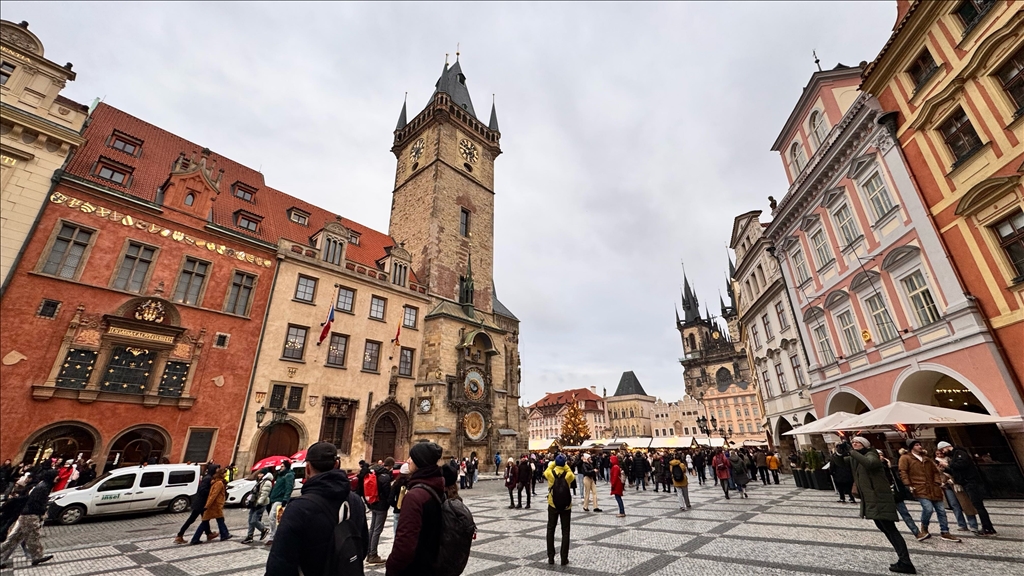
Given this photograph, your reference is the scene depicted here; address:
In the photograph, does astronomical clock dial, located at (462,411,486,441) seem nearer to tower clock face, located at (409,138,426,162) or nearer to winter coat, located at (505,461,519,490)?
winter coat, located at (505,461,519,490)

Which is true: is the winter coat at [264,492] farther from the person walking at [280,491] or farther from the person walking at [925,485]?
the person walking at [925,485]

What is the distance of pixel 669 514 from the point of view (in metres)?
11.4

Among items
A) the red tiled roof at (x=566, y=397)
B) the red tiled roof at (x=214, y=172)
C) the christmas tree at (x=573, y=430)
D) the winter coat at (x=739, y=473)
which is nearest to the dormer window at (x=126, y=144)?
the red tiled roof at (x=214, y=172)

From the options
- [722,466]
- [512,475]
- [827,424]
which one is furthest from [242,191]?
[827,424]

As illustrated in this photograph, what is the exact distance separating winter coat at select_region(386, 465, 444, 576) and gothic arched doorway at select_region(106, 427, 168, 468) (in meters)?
18.4

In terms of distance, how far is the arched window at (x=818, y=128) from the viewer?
17.7m

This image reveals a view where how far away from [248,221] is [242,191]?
344 centimetres

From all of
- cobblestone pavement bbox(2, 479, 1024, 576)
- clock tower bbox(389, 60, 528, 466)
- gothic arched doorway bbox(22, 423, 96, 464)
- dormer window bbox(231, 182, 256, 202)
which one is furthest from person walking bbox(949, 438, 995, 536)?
dormer window bbox(231, 182, 256, 202)

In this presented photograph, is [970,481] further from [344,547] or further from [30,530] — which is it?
[30,530]

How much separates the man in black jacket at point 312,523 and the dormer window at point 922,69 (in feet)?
60.6

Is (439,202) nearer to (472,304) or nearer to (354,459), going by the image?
(472,304)

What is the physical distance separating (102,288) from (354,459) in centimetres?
1262

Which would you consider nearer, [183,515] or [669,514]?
[669,514]

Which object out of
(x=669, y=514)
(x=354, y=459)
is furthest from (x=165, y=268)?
(x=669, y=514)
